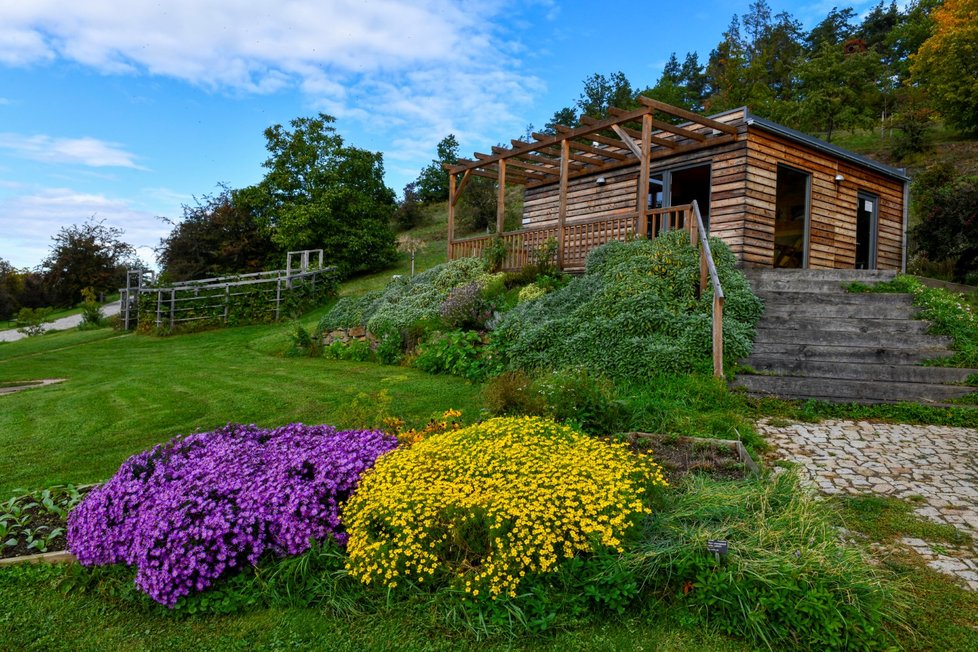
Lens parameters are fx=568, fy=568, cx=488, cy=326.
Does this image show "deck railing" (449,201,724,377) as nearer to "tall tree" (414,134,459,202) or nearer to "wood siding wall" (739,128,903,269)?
"wood siding wall" (739,128,903,269)

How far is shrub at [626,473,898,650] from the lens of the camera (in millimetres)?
2197

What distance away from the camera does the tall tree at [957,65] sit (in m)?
26.9

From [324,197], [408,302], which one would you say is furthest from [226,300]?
[324,197]

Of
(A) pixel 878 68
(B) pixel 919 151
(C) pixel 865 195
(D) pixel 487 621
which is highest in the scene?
(A) pixel 878 68

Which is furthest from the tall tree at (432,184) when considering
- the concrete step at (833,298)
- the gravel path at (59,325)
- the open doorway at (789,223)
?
the concrete step at (833,298)

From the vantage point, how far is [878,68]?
35.2m

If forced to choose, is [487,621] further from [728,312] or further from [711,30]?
[711,30]

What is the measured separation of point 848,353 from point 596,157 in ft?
25.5

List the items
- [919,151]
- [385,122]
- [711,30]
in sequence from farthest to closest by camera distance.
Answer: [711,30], [919,151], [385,122]

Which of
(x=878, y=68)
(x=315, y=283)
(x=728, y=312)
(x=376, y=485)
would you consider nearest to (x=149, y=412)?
(x=376, y=485)

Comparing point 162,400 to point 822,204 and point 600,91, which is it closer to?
point 822,204

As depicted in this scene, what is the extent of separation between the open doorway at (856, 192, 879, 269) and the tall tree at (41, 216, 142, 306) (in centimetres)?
2754

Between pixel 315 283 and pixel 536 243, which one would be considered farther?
pixel 315 283

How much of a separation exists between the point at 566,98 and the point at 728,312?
4331cm
